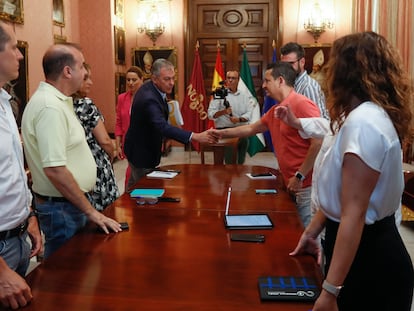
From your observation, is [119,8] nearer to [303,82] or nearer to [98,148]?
[303,82]

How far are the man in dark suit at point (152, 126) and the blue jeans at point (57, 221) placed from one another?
4.46ft

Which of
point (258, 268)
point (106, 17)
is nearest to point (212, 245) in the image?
point (258, 268)

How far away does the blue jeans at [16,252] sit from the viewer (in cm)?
165

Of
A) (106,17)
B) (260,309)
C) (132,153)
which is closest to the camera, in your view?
(260,309)

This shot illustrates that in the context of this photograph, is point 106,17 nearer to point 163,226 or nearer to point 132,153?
point 132,153

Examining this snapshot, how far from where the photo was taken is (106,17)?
25.5 feet

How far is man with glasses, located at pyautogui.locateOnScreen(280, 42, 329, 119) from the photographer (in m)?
3.71

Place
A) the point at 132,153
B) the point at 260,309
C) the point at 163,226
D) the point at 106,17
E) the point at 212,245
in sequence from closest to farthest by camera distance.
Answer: the point at 260,309, the point at 212,245, the point at 163,226, the point at 132,153, the point at 106,17

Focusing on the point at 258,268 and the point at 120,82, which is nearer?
the point at 258,268

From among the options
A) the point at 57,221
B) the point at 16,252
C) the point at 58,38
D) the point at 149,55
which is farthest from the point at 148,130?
the point at 149,55

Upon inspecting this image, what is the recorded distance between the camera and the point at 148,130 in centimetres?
359

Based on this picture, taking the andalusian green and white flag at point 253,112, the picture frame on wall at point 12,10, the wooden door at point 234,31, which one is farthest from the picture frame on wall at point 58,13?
the andalusian green and white flag at point 253,112

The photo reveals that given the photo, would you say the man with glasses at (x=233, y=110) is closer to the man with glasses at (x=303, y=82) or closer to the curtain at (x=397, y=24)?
the curtain at (x=397, y=24)

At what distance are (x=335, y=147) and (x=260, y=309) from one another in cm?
53
